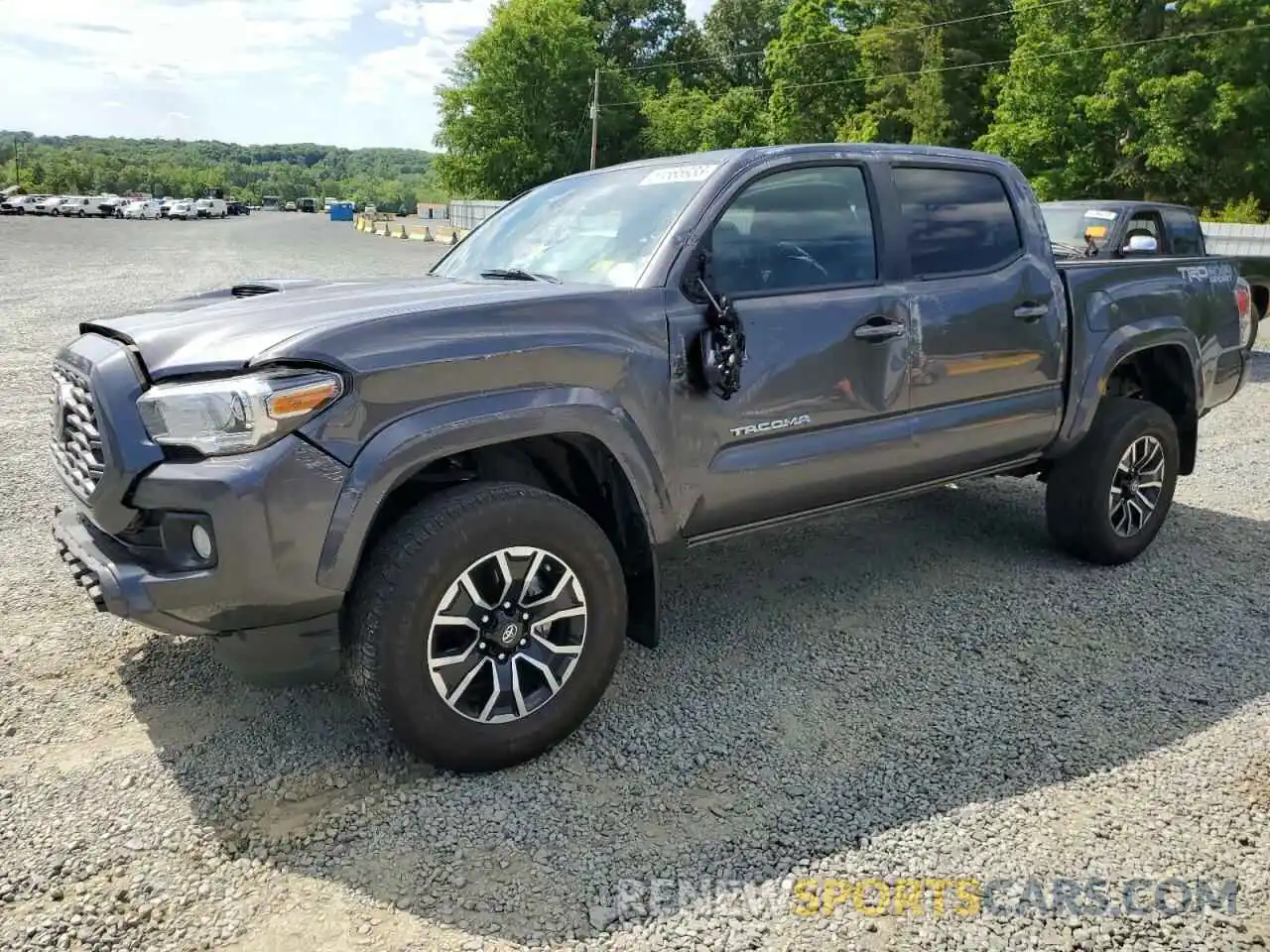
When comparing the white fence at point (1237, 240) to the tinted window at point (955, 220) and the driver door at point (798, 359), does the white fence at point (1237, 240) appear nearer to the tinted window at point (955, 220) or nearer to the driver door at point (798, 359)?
the tinted window at point (955, 220)

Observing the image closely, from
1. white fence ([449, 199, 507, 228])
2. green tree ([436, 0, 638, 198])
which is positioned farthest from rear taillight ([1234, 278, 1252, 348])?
green tree ([436, 0, 638, 198])

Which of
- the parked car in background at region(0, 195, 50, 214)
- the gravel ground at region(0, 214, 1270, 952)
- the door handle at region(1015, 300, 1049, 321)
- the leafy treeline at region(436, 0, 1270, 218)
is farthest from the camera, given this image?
the parked car in background at region(0, 195, 50, 214)

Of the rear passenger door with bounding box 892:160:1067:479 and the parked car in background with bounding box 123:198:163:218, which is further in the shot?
the parked car in background with bounding box 123:198:163:218

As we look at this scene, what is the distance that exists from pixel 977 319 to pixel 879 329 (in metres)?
0.62

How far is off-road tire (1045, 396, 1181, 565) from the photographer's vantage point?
15.5 ft

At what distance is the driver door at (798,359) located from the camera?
3.41 meters

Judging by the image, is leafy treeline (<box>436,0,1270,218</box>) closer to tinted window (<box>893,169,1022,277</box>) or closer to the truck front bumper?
tinted window (<box>893,169,1022,277</box>)

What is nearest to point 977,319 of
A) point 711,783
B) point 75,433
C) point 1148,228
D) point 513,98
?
point 711,783

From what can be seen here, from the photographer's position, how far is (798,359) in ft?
11.6

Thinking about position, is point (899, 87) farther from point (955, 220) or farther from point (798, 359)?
point (798, 359)

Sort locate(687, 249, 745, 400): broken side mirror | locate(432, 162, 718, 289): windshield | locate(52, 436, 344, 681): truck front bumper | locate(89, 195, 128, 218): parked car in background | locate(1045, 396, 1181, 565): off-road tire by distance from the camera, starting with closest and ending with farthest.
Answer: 1. locate(52, 436, 344, 681): truck front bumper
2. locate(687, 249, 745, 400): broken side mirror
3. locate(432, 162, 718, 289): windshield
4. locate(1045, 396, 1181, 565): off-road tire
5. locate(89, 195, 128, 218): parked car in background

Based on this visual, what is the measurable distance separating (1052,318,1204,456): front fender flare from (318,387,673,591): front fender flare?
235cm

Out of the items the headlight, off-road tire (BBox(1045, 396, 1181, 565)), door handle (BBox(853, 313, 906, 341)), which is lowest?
off-road tire (BBox(1045, 396, 1181, 565))

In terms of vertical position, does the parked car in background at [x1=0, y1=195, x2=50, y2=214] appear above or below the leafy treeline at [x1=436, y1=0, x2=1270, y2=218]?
below
